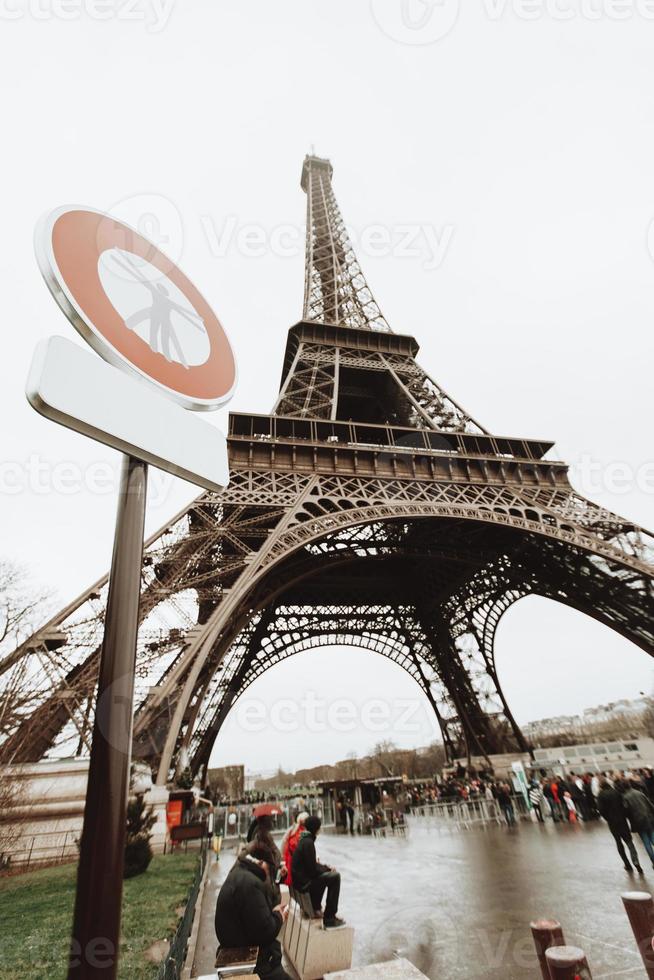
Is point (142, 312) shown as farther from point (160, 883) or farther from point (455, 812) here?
point (455, 812)

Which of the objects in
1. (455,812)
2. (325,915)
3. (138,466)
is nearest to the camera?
(138,466)

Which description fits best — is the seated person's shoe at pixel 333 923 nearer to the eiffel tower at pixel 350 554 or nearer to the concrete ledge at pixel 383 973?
the concrete ledge at pixel 383 973

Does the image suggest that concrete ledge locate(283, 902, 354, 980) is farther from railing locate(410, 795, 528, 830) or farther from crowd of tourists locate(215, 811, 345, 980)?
railing locate(410, 795, 528, 830)

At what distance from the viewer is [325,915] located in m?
4.48

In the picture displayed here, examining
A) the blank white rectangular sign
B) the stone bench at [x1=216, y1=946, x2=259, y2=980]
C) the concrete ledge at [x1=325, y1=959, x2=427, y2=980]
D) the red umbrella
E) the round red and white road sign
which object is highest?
the round red and white road sign

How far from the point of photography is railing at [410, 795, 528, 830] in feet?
A: 48.1

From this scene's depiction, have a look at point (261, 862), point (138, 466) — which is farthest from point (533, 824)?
point (138, 466)

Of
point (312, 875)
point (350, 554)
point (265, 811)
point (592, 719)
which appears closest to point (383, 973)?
point (265, 811)

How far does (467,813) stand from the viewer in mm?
15523

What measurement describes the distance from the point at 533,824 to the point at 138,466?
15880mm

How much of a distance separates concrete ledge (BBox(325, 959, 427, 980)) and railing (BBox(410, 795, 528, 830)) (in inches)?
521

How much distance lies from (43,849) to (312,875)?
8.47m

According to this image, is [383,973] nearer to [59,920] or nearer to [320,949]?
[320,949]

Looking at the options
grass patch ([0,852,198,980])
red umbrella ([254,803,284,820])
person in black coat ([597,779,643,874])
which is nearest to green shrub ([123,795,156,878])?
grass patch ([0,852,198,980])
